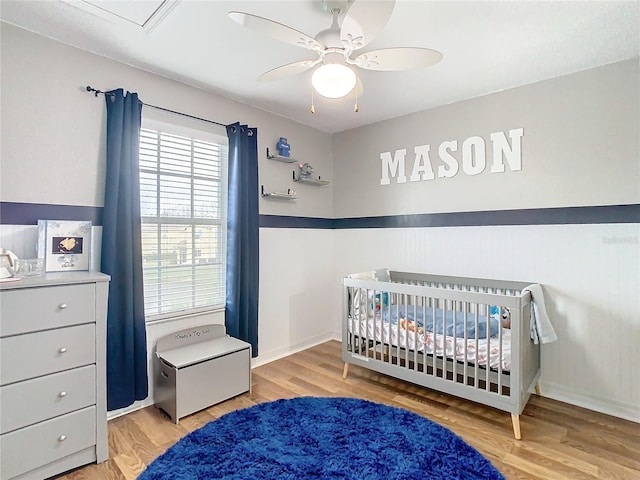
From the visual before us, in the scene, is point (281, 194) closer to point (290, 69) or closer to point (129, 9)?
point (290, 69)

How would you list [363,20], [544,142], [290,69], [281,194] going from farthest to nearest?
[281,194] < [544,142] < [290,69] < [363,20]

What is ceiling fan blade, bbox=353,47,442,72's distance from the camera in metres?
1.42

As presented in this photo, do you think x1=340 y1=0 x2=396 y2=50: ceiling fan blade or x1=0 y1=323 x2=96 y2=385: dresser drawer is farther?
x1=0 y1=323 x2=96 y2=385: dresser drawer

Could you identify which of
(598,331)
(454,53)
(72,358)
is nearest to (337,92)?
(454,53)

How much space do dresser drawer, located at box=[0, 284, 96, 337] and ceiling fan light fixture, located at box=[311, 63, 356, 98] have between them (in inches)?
59.0

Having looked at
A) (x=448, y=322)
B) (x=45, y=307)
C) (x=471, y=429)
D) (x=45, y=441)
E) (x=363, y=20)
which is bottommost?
(x=471, y=429)

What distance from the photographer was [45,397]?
1563 millimetres

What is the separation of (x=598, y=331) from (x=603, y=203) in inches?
34.0

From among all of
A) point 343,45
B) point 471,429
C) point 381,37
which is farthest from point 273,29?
point 471,429

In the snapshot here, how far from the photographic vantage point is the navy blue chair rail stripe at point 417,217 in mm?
1848

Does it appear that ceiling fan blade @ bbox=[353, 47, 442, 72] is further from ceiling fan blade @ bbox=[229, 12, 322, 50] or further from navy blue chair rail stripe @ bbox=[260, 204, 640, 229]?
navy blue chair rail stripe @ bbox=[260, 204, 640, 229]

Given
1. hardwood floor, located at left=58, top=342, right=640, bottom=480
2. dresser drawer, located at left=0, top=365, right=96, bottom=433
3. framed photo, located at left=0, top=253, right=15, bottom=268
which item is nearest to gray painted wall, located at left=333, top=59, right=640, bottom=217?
hardwood floor, located at left=58, top=342, right=640, bottom=480

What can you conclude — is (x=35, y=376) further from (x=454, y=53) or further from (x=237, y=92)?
(x=454, y=53)

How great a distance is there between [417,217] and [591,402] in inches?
71.6
